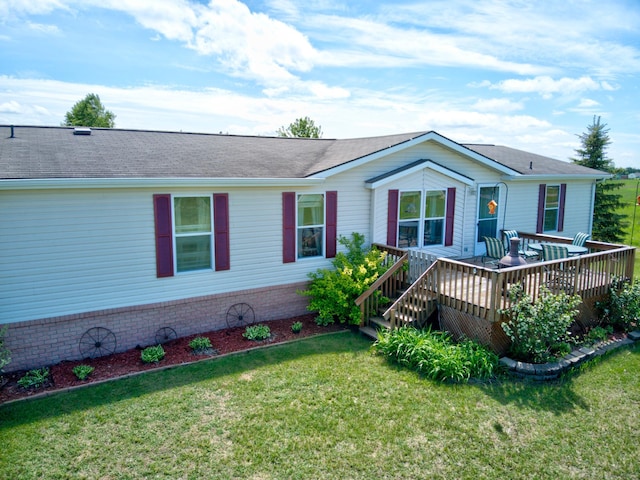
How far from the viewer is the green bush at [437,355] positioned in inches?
277

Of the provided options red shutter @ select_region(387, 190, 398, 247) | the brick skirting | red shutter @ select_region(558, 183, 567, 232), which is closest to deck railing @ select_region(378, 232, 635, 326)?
red shutter @ select_region(387, 190, 398, 247)

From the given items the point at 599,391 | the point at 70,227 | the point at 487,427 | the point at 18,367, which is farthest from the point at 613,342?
the point at 18,367

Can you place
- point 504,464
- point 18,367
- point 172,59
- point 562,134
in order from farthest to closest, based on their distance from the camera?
point 562,134, point 172,59, point 18,367, point 504,464

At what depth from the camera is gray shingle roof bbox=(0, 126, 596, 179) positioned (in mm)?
7732

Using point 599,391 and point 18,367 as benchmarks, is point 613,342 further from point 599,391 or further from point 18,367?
point 18,367

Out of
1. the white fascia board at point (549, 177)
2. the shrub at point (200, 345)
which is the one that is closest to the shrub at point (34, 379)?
the shrub at point (200, 345)

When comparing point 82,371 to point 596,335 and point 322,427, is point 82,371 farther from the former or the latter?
point 596,335

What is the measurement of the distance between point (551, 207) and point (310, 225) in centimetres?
901

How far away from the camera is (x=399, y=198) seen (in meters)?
10.9

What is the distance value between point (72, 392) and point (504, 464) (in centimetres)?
602

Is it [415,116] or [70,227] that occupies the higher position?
[415,116]

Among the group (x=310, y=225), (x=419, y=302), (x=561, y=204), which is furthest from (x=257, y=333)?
(x=561, y=204)

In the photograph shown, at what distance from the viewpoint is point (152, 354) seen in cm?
773

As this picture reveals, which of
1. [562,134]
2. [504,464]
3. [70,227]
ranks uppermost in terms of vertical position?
[562,134]
